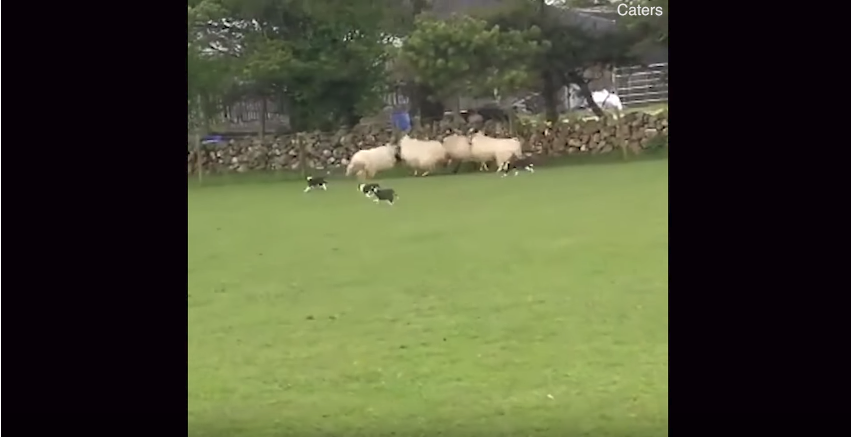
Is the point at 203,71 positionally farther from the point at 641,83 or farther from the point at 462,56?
the point at 641,83

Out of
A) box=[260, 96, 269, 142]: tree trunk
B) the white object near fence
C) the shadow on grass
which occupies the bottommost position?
the shadow on grass

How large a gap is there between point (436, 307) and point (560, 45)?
58cm

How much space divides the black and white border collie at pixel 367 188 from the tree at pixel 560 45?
371mm

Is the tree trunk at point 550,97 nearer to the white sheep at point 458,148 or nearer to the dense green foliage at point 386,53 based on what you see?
the dense green foliage at point 386,53

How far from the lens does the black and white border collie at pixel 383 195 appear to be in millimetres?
1771

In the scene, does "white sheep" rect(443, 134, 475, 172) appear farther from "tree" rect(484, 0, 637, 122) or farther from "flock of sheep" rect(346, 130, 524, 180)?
"tree" rect(484, 0, 637, 122)

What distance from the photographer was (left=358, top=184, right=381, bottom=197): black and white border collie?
177 cm

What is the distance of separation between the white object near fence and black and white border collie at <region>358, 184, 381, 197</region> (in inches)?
20.2

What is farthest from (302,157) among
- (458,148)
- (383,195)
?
(458,148)

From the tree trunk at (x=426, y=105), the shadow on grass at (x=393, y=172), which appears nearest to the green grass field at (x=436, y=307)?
the shadow on grass at (x=393, y=172)

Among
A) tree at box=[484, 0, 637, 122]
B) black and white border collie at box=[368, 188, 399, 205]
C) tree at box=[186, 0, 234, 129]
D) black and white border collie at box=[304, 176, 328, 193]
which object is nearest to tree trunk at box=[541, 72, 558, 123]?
tree at box=[484, 0, 637, 122]
